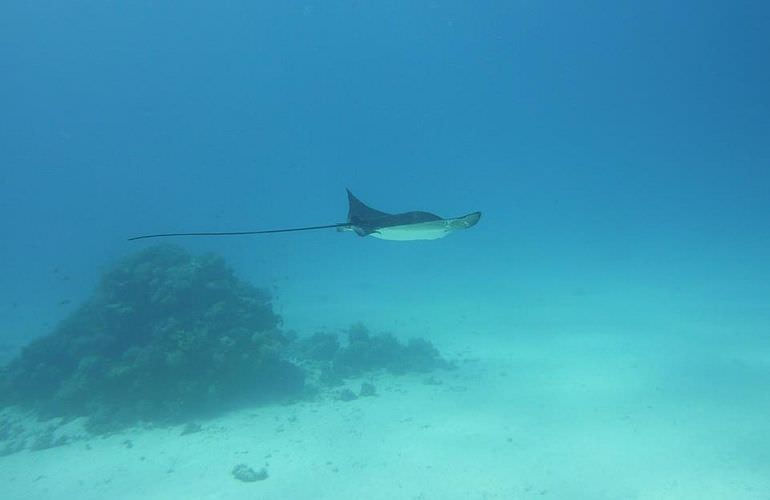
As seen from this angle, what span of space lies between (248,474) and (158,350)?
4902 millimetres

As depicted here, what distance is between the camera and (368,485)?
765 cm

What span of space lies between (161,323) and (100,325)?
252cm

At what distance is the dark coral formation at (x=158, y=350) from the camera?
11.0 meters

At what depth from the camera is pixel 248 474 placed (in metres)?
8.07

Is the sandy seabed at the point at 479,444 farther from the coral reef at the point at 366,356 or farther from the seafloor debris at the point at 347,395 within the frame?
the coral reef at the point at 366,356

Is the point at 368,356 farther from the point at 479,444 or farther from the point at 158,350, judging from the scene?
the point at 158,350

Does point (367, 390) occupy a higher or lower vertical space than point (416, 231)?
lower

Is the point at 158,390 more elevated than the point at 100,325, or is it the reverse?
the point at 100,325

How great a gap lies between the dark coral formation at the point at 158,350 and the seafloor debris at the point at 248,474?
10.9ft

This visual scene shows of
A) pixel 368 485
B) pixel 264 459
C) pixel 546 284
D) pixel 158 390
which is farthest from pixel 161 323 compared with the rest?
pixel 546 284

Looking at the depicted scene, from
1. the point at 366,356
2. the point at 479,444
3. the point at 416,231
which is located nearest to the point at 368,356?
the point at 366,356

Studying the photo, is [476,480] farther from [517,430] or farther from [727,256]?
[727,256]

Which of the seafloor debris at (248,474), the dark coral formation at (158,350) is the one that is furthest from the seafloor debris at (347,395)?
the seafloor debris at (248,474)

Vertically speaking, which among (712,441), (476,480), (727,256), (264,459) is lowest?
(264,459)
